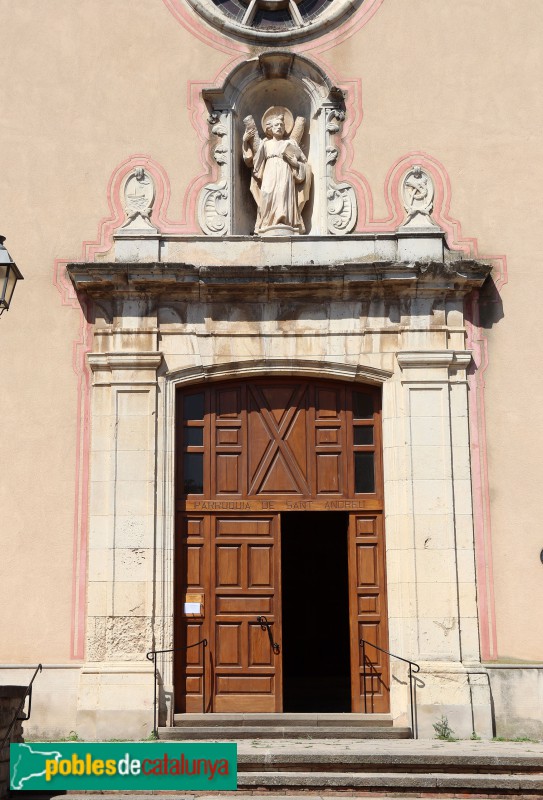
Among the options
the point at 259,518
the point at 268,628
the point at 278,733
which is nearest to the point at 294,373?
the point at 259,518

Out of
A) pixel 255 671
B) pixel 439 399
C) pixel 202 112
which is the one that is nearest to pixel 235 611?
pixel 255 671

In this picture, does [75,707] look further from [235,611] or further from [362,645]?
[362,645]

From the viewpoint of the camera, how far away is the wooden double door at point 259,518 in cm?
1198

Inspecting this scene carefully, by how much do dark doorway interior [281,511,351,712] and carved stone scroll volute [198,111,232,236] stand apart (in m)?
6.54

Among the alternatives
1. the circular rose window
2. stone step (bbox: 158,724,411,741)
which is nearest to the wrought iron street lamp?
stone step (bbox: 158,724,411,741)

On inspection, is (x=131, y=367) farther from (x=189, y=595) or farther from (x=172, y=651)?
(x=172, y=651)

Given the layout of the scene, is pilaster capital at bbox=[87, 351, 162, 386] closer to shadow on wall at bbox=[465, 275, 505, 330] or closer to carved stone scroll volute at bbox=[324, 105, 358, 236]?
carved stone scroll volute at bbox=[324, 105, 358, 236]

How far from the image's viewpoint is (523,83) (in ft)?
42.7

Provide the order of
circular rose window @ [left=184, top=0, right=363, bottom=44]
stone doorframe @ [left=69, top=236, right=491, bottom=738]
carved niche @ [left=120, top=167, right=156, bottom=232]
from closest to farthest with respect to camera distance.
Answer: stone doorframe @ [left=69, top=236, right=491, bottom=738]
carved niche @ [left=120, top=167, right=156, bottom=232]
circular rose window @ [left=184, top=0, right=363, bottom=44]

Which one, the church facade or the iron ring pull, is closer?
the church facade

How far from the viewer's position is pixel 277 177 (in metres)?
12.7

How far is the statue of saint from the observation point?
41.5ft

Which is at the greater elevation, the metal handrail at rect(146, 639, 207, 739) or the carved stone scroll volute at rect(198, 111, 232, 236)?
the carved stone scroll volute at rect(198, 111, 232, 236)

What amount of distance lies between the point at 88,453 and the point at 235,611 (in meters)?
2.31
